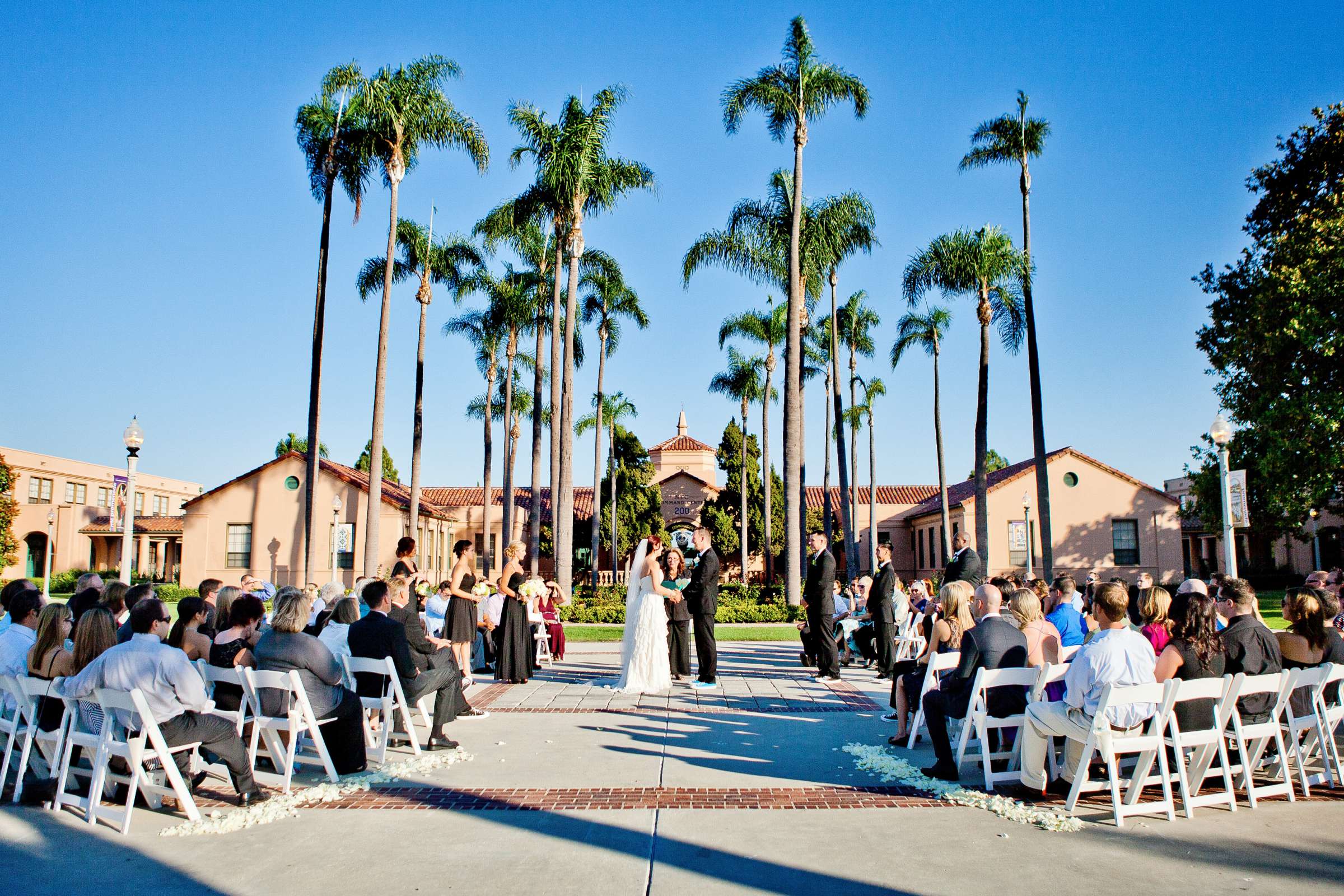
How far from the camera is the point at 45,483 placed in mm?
50875

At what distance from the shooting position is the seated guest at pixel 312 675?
6.06 meters

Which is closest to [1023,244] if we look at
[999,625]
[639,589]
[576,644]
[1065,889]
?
[576,644]

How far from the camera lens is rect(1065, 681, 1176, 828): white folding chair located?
5.15 metres

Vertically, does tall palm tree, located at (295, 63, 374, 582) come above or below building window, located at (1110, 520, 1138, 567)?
above

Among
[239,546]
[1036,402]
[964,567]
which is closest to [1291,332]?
[1036,402]

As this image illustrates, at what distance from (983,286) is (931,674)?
888 inches

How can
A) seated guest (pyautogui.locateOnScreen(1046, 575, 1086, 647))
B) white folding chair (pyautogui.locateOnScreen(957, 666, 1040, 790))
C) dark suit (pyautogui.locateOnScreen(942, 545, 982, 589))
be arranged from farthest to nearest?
dark suit (pyautogui.locateOnScreen(942, 545, 982, 589))
seated guest (pyautogui.locateOnScreen(1046, 575, 1086, 647))
white folding chair (pyautogui.locateOnScreen(957, 666, 1040, 790))

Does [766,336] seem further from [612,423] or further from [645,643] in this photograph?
[645,643]

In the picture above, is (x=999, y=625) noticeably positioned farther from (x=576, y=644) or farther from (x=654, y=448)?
(x=654, y=448)

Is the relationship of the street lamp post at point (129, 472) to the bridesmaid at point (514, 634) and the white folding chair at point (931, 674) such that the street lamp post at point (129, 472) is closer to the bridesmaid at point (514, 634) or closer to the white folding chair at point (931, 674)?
the bridesmaid at point (514, 634)

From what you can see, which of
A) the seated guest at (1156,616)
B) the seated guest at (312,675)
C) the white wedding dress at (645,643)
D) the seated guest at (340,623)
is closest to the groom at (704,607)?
the white wedding dress at (645,643)

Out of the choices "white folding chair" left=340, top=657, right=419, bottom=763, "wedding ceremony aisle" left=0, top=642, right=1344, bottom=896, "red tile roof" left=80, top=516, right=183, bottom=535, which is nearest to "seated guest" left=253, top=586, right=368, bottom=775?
"white folding chair" left=340, top=657, right=419, bottom=763

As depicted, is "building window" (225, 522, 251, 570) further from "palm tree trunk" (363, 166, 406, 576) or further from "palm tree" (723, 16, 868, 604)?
"palm tree" (723, 16, 868, 604)

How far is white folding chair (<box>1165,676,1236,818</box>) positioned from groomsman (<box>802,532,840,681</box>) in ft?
17.5
